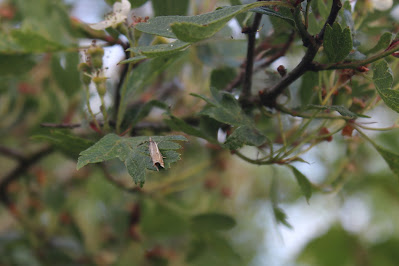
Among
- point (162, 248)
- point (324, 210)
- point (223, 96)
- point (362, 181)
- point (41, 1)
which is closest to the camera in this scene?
point (223, 96)

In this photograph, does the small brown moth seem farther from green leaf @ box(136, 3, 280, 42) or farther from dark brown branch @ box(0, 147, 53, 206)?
dark brown branch @ box(0, 147, 53, 206)

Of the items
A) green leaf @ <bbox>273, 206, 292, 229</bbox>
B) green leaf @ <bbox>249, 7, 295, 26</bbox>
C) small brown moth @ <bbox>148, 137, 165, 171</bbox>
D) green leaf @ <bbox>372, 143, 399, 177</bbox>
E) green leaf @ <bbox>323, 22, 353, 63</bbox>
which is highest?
green leaf @ <bbox>249, 7, 295, 26</bbox>

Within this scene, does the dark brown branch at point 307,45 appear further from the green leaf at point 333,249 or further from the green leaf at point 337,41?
the green leaf at point 333,249

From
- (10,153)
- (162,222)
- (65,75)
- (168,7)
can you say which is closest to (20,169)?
(10,153)

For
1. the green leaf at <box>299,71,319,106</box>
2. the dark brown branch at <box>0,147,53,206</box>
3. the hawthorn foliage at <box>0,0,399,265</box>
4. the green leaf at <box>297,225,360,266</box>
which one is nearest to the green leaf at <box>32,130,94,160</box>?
the hawthorn foliage at <box>0,0,399,265</box>

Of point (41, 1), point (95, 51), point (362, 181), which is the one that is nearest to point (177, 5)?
point (95, 51)

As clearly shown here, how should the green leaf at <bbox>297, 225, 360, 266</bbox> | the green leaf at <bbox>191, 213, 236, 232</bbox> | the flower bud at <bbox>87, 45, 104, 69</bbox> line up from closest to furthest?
the flower bud at <bbox>87, 45, 104, 69</bbox>, the green leaf at <bbox>191, 213, 236, 232</bbox>, the green leaf at <bbox>297, 225, 360, 266</bbox>

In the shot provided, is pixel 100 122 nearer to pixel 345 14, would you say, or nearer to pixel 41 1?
pixel 345 14
